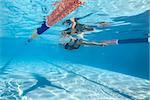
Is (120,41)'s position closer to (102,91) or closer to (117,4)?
(102,91)

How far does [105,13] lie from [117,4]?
244 cm

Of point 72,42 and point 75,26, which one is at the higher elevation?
point 75,26

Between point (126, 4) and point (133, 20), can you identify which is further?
point (133, 20)

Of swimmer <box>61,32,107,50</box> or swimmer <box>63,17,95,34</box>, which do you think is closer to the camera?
swimmer <box>61,32,107,50</box>

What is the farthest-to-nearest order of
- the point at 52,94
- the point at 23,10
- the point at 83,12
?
the point at 23,10, the point at 83,12, the point at 52,94

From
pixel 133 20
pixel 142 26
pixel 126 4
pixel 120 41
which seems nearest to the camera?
pixel 120 41

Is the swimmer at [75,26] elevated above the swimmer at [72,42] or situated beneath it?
elevated above

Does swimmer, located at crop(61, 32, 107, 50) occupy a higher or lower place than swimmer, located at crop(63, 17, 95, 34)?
lower

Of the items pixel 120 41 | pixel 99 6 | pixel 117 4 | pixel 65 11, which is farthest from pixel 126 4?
pixel 65 11

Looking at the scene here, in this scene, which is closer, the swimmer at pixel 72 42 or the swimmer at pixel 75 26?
the swimmer at pixel 72 42

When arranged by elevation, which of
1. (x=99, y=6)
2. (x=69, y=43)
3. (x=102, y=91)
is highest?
(x=99, y=6)

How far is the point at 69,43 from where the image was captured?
309 inches

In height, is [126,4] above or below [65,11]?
above

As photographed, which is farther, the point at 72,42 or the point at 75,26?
the point at 75,26
